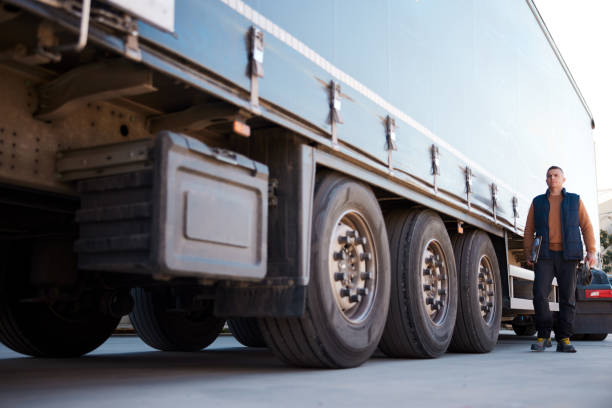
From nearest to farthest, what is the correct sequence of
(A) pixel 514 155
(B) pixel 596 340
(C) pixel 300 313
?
1. (C) pixel 300 313
2. (A) pixel 514 155
3. (B) pixel 596 340

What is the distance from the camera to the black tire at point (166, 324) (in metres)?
6.31

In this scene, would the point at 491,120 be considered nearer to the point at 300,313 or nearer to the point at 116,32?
the point at 300,313

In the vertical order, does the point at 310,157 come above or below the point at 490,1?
below

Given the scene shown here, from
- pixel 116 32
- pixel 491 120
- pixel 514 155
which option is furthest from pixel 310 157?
pixel 514 155

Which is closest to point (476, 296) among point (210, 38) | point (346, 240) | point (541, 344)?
point (541, 344)

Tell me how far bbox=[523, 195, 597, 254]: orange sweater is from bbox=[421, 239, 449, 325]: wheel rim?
5.33ft

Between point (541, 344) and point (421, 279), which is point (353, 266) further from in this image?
point (541, 344)

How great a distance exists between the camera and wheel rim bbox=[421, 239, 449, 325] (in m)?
5.55

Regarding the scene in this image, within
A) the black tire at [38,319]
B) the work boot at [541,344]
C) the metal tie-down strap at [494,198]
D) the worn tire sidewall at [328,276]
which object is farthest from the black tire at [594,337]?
the black tire at [38,319]

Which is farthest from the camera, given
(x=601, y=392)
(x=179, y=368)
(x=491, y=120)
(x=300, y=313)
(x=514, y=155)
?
(x=514, y=155)

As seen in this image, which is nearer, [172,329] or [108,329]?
[108,329]

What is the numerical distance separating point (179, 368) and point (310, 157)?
1678mm

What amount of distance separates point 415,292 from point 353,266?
925 mm

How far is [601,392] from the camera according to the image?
11.1 feet
